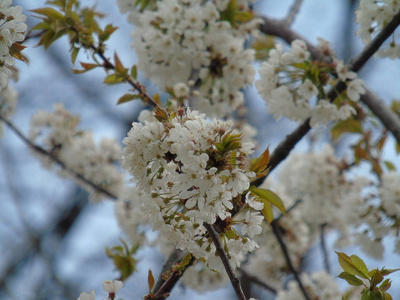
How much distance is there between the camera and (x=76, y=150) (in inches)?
164

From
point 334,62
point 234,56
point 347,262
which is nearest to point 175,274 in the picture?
point 347,262

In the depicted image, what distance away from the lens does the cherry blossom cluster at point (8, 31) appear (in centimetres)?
158

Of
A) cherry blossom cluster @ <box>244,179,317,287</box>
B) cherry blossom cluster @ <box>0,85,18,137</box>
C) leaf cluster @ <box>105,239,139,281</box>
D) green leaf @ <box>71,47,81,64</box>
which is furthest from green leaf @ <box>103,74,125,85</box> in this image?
cherry blossom cluster @ <box>244,179,317,287</box>

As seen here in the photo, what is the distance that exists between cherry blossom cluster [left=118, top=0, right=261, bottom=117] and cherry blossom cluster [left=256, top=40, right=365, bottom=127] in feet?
1.84

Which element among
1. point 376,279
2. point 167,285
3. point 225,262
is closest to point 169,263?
point 167,285

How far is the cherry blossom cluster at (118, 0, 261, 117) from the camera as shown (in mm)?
2926

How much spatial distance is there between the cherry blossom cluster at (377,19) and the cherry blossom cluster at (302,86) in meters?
0.27

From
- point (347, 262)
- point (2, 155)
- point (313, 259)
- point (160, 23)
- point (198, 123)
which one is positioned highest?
point (198, 123)

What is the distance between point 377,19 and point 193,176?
1578mm

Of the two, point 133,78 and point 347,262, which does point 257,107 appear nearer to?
point 133,78

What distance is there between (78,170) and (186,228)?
283 centimetres

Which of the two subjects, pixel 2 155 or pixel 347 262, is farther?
pixel 2 155

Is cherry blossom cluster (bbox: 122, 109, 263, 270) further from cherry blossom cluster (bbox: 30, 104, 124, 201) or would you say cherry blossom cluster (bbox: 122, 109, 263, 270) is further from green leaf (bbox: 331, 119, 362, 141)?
cherry blossom cluster (bbox: 30, 104, 124, 201)

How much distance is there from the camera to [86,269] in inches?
318
